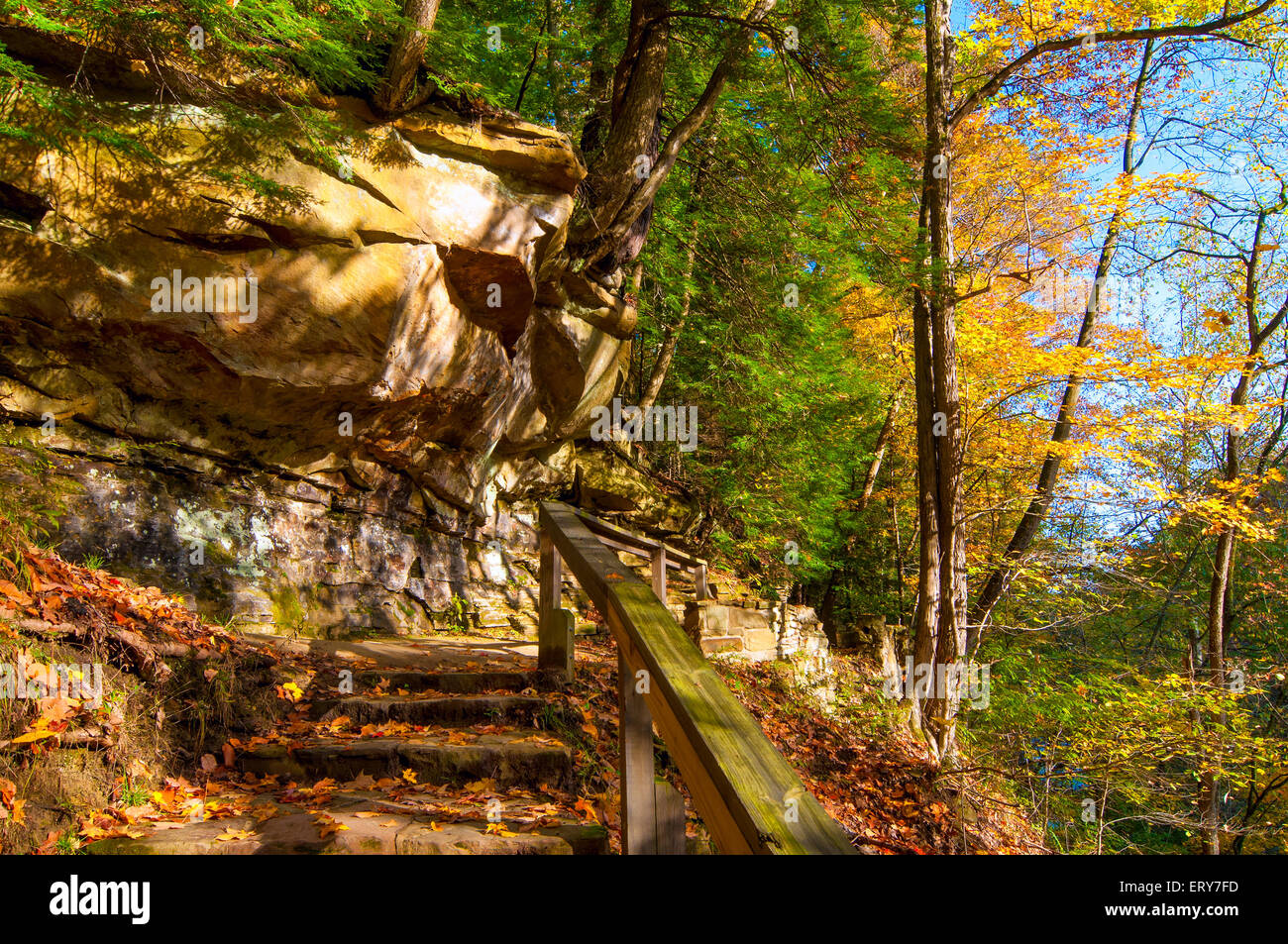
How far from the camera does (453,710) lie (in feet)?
13.6

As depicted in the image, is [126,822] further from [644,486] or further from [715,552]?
[715,552]

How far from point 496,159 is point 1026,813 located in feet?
29.5

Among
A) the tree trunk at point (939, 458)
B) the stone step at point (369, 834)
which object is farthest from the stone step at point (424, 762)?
the tree trunk at point (939, 458)

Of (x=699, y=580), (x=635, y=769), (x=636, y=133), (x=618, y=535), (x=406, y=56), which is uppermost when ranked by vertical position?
(x=636, y=133)

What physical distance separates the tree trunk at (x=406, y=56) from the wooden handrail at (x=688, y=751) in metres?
4.62

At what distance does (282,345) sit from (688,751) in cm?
547

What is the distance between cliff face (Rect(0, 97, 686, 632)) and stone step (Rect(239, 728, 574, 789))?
3.04 meters

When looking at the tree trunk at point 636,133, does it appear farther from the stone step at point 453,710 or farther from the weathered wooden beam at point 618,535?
the stone step at point 453,710

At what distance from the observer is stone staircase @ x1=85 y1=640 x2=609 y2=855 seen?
271 cm

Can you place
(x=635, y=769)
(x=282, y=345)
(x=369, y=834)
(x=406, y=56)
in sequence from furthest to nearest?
(x=282, y=345), (x=406, y=56), (x=369, y=834), (x=635, y=769)

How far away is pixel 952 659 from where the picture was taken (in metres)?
8.59

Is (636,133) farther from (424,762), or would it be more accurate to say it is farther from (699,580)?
(424,762)

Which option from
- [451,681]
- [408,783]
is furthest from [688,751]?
[451,681]

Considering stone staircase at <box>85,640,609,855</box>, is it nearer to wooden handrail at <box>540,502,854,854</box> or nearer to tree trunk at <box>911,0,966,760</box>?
wooden handrail at <box>540,502,854,854</box>
